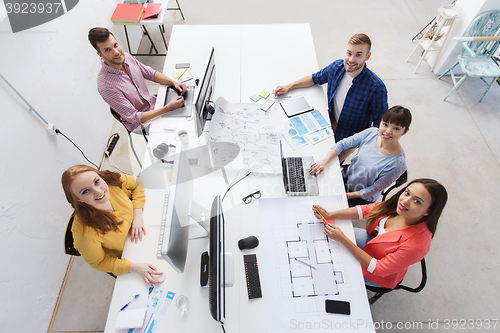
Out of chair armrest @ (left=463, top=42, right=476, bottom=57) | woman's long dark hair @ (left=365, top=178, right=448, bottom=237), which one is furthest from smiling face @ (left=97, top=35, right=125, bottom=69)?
chair armrest @ (left=463, top=42, right=476, bottom=57)

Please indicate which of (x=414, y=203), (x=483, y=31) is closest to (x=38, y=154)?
(x=414, y=203)

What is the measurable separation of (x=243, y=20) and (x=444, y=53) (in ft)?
9.77

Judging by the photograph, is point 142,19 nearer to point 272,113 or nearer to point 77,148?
point 77,148

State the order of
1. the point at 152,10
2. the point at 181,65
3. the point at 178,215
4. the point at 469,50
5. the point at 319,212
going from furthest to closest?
the point at 152,10, the point at 469,50, the point at 181,65, the point at 319,212, the point at 178,215

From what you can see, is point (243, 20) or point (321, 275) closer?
point (321, 275)

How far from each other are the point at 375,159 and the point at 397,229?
1.72 ft

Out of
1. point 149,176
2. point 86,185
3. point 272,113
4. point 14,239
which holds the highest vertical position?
point 86,185

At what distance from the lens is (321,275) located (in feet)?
5.15

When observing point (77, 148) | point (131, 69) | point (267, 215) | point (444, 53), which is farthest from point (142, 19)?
point (444, 53)

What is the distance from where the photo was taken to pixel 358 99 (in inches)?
86.0

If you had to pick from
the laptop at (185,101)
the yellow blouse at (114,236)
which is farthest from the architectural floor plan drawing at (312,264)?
the laptop at (185,101)

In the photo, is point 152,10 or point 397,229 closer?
point 397,229

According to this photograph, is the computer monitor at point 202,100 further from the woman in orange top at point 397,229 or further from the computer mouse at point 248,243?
the woman in orange top at point 397,229

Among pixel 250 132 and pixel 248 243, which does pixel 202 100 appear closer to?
pixel 250 132
